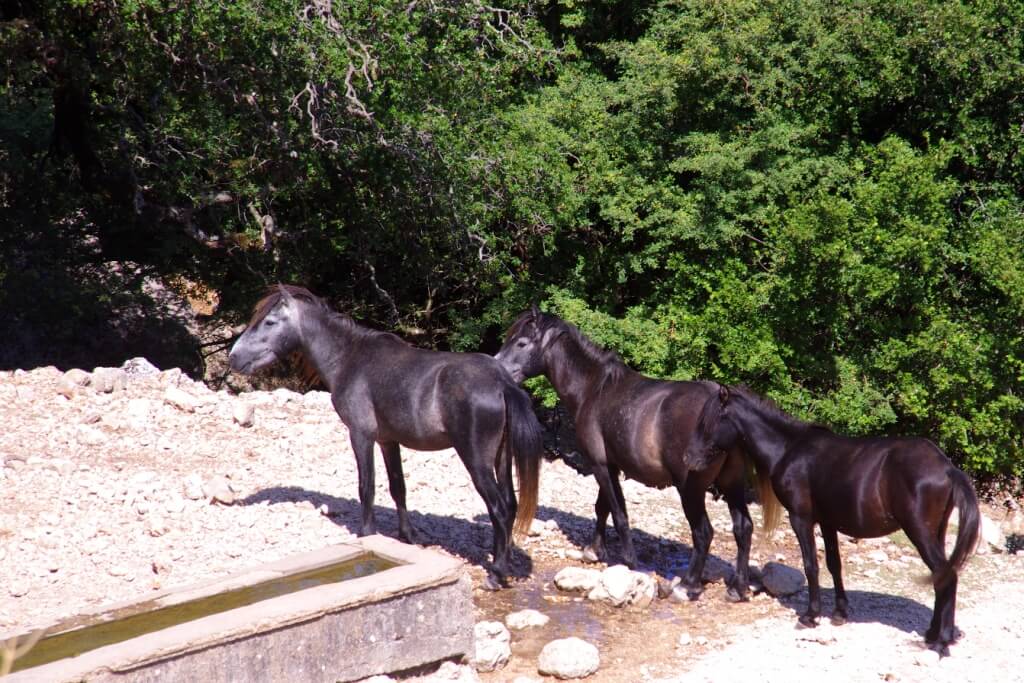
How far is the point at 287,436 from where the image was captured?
10.6 m

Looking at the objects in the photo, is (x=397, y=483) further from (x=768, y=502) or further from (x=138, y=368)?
(x=138, y=368)

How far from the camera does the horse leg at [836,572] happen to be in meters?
7.15

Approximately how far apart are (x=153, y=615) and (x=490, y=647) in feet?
6.63

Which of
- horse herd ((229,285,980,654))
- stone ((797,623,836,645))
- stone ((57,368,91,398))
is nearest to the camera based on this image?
horse herd ((229,285,980,654))

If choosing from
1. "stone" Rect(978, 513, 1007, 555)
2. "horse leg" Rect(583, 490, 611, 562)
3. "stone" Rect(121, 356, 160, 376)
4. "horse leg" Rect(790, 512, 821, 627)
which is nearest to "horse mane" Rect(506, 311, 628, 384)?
"horse leg" Rect(583, 490, 611, 562)

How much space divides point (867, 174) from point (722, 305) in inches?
99.0

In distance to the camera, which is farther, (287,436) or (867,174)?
(867,174)

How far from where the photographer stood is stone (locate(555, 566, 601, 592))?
7.78m

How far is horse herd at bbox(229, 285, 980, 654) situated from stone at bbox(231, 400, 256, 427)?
2.26 meters

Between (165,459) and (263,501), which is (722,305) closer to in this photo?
(263,501)

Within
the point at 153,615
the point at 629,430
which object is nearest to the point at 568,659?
the point at 629,430

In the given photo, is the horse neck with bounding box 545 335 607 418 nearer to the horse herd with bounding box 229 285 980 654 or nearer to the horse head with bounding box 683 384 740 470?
the horse herd with bounding box 229 285 980 654

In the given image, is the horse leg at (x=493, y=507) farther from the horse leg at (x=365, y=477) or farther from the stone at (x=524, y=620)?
the horse leg at (x=365, y=477)

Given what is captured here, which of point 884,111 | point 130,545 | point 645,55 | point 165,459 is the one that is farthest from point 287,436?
point 884,111
